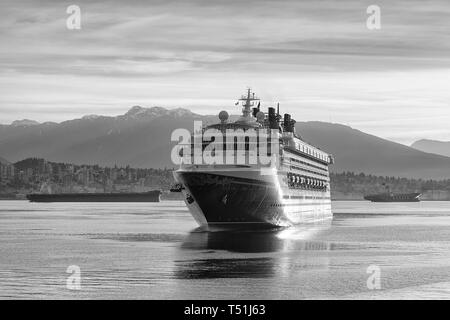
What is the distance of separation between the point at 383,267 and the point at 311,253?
1189cm

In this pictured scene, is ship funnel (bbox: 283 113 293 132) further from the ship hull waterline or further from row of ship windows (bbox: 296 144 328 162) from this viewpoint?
the ship hull waterline

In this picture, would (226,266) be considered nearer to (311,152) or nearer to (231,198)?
(231,198)

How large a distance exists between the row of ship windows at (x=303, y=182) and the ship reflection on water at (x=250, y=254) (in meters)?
9.93

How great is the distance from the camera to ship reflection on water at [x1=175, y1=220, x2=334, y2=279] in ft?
168

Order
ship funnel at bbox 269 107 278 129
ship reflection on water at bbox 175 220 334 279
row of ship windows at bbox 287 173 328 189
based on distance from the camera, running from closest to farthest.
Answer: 1. ship reflection on water at bbox 175 220 334 279
2. row of ship windows at bbox 287 173 328 189
3. ship funnel at bbox 269 107 278 129

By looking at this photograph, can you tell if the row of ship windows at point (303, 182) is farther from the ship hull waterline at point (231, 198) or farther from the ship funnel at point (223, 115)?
the ship funnel at point (223, 115)

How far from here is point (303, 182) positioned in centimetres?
10869

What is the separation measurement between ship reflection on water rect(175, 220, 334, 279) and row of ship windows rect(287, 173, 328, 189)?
993cm

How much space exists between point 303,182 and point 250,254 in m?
46.5

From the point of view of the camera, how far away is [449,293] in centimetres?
4228

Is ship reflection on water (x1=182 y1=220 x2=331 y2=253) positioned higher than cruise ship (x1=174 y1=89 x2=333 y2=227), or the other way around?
cruise ship (x1=174 y1=89 x2=333 y2=227)

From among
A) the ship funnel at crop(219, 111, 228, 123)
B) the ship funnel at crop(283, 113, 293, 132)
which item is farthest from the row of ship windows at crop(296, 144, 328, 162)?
the ship funnel at crop(219, 111, 228, 123)
